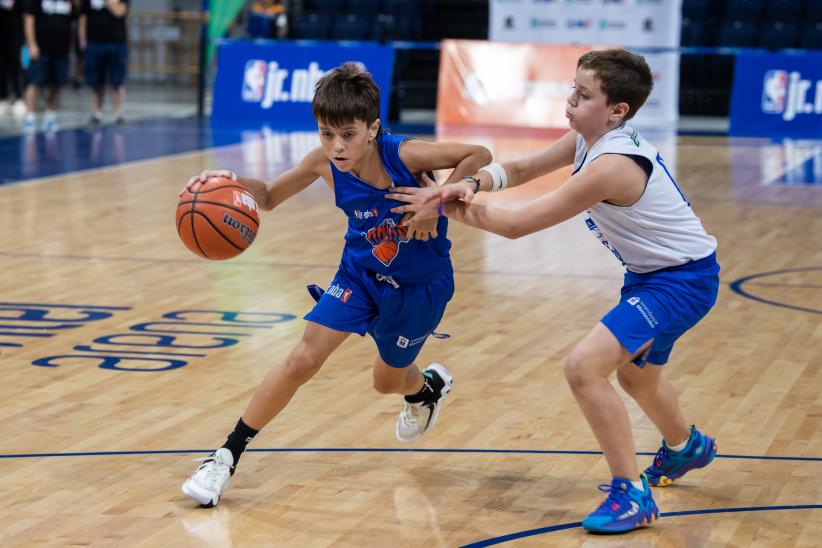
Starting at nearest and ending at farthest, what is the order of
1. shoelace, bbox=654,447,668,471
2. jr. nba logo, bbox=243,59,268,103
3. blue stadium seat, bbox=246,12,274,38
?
shoelace, bbox=654,447,668,471, jr. nba logo, bbox=243,59,268,103, blue stadium seat, bbox=246,12,274,38

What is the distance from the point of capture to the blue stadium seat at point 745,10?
2008 cm

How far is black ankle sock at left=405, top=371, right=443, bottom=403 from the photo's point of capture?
511cm

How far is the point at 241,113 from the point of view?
19172mm

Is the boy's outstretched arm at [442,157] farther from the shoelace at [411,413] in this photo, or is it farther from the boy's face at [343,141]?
the shoelace at [411,413]

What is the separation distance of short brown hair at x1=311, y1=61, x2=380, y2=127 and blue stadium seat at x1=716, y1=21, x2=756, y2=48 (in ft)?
52.7

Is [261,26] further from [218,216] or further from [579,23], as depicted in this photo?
[218,216]

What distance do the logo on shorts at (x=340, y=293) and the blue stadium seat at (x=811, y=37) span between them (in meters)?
15.9

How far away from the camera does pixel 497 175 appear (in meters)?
4.45

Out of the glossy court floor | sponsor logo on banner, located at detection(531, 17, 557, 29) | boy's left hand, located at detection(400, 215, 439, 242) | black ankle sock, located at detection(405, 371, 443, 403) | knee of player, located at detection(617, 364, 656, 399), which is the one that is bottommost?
the glossy court floor

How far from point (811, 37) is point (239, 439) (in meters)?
16.4

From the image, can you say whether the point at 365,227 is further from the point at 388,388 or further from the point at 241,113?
the point at 241,113

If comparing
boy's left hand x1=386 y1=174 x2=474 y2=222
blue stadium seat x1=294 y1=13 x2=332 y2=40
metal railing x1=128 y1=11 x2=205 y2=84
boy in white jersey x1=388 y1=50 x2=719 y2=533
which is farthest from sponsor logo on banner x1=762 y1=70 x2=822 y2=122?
metal railing x1=128 y1=11 x2=205 y2=84

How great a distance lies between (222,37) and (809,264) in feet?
41.4

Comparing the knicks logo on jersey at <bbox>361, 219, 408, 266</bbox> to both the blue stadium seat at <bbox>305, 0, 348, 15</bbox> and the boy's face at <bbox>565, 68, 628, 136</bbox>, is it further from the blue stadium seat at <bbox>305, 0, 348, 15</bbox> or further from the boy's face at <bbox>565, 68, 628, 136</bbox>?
the blue stadium seat at <bbox>305, 0, 348, 15</bbox>
